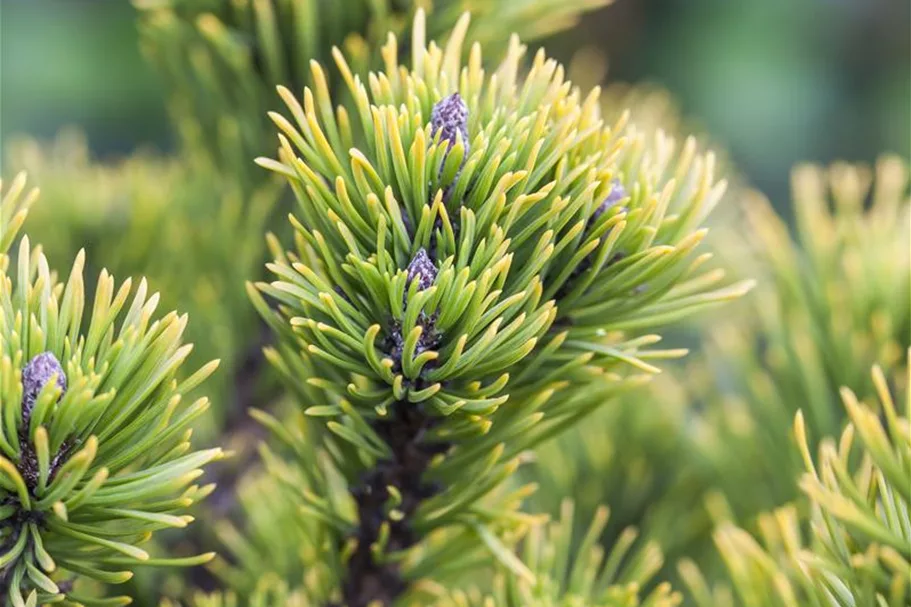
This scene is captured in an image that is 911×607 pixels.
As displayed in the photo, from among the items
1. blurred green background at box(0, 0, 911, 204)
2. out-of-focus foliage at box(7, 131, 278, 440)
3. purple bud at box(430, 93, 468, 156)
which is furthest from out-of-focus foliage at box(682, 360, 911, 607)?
blurred green background at box(0, 0, 911, 204)

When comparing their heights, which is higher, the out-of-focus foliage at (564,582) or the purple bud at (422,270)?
the purple bud at (422,270)

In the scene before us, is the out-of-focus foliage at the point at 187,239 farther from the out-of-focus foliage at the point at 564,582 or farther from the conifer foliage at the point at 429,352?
the out-of-focus foliage at the point at 564,582

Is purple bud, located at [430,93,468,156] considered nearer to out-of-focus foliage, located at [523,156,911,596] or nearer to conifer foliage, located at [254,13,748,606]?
conifer foliage, located at [254,13,748,606]

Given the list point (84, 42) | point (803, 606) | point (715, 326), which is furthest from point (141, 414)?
point (84, 42)

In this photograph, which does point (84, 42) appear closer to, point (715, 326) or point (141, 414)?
point (715, 326)

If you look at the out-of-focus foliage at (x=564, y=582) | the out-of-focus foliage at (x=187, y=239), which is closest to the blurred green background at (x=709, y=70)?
the out-of-focus foliage at (x=187, y=239)

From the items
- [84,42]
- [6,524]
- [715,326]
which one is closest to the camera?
[6,524]
